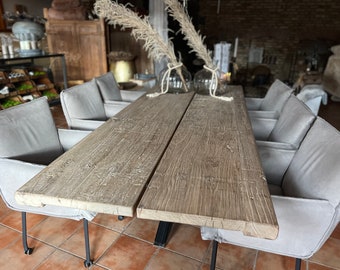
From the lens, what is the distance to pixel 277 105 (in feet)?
7.65

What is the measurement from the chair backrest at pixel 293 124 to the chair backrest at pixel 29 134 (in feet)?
4.94

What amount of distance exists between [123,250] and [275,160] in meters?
1.07

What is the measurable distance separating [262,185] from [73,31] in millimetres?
4479

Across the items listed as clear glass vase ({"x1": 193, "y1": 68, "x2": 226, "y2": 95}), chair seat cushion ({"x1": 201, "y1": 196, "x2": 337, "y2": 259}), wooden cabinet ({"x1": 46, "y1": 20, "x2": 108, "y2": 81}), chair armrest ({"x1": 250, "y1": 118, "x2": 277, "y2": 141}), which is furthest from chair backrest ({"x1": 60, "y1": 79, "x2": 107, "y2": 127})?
wooden cabinet ({"x1": 46, "y1": 20, "x2": 108, "y2": 81})

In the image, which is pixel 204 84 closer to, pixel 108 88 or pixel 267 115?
pixel 267 115

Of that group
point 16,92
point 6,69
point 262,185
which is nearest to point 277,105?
point 262,185

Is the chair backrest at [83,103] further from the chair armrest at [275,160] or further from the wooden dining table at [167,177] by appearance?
the chair armrest at [275,160]

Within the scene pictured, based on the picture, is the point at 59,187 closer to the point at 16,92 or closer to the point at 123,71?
the point at 16,92

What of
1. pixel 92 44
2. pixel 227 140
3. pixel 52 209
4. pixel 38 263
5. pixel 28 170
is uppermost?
pixel 92 44

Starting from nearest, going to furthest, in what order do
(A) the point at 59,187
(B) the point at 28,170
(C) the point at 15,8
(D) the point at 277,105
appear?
1. (A) the point at 59,187
2. (B) the point at 28,170
3. (D) the point at 277,105
4. (C) the point at 15,8

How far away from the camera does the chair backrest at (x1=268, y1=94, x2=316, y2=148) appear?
160cm

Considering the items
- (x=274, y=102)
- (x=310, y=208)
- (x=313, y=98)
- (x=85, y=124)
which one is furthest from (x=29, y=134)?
(x=313, y=98)

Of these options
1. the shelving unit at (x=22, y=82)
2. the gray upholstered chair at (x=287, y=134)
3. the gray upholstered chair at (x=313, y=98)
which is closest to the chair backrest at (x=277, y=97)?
the gray upholstered chair at (x=287, y=134)

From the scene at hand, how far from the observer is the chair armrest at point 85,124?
79.0 inches
